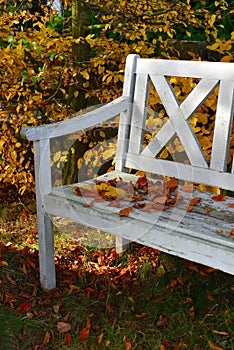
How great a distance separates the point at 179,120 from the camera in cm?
221

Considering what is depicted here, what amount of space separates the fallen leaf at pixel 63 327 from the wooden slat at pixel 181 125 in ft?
2.95

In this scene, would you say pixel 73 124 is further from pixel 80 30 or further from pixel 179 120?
pixel 80 30

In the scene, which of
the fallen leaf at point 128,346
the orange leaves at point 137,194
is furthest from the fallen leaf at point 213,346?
the orange leaves at point 137,194

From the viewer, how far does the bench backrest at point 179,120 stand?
206cm

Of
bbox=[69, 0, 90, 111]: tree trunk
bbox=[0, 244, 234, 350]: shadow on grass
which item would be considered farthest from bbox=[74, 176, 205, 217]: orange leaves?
bbox=[69, 0, 90, 111]: tree trunk

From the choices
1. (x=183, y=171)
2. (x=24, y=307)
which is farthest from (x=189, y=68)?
(x=24, y=307)

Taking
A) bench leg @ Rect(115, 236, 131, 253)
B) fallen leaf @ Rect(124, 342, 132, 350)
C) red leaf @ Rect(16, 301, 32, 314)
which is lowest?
red leaf @ Rect(16, 301, 32, 314)

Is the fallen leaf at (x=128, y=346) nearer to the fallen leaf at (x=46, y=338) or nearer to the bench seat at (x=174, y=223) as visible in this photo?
the fallen leaf at (x=46, y=338)

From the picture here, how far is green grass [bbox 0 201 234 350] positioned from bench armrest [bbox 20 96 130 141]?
29.1 inches

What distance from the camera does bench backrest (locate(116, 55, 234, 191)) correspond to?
206cm

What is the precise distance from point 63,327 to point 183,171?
86cm

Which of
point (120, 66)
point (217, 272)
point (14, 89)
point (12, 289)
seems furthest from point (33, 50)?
point (217, 272)

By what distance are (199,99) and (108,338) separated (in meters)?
1.10

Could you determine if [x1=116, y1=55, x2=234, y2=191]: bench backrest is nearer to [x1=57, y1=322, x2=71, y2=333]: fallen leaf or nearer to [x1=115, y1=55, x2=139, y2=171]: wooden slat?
[x1=115, y1=55, x2=139, y2=171]: wooden slat
